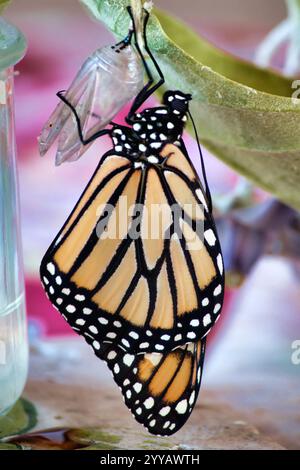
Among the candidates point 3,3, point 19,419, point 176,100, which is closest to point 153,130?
point 176,100

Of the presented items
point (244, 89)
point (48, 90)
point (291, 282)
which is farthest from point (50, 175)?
point (244, 89)

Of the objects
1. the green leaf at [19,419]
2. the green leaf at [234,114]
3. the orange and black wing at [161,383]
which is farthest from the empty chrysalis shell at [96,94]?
the green leaf at [19,419]

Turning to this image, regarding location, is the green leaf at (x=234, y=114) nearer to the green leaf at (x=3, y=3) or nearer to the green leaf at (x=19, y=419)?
the green leaf at (x=3, y=3)

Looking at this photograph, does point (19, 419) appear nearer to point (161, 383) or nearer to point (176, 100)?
point (161, 383)

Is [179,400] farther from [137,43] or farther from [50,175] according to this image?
[50,175]

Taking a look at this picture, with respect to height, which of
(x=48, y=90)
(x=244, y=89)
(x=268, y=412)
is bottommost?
(x=268, y=412)

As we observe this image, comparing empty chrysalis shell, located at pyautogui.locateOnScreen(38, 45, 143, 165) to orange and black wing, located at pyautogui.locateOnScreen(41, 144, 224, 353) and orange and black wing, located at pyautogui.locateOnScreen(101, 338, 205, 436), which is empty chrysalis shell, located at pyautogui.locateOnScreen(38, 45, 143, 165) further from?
orange and black wing, located at pyautogui.locateOnScreen(101, 338, 205, 436)
